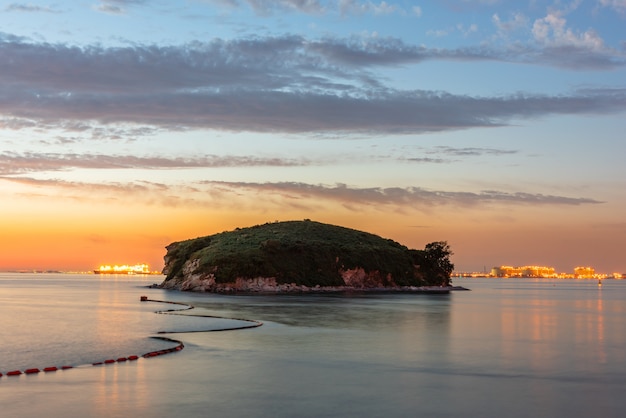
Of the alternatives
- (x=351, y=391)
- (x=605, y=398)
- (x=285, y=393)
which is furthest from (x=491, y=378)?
(x=285, y=393)

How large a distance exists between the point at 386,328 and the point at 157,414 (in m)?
39.3

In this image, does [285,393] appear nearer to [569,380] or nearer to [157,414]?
[157,414]

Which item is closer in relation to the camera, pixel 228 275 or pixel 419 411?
pixel 419 411

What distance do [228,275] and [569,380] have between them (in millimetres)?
158905

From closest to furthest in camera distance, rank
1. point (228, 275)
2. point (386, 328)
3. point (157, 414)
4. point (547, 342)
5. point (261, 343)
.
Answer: point (157, 414) < point (261, 343) < point (547, 342) < point (386, 328) < point (228, 275)

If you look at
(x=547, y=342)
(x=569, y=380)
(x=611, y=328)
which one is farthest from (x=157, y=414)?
Result: (x=611, y=328)

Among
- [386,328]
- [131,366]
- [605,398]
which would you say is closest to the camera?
[605,398]

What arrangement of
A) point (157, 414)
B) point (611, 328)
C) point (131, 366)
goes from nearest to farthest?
point (157, 414) → point (131, 366) → point (611, 328)

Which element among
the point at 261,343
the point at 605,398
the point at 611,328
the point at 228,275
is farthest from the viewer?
the point at 228,275

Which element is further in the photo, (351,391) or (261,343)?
(261,343)

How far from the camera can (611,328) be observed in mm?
67812

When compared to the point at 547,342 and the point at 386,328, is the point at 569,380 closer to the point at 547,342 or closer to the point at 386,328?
the point at 547,342

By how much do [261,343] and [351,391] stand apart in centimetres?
1883

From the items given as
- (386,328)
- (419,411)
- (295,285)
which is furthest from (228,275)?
(419,411)
